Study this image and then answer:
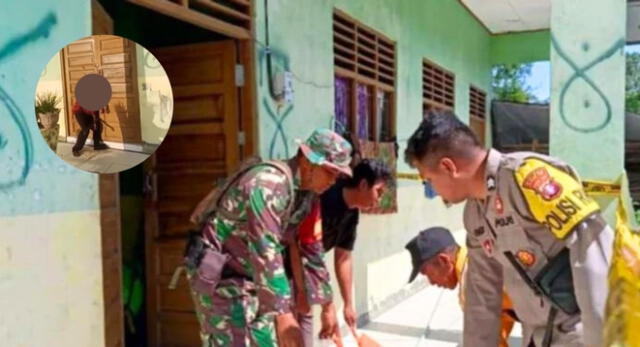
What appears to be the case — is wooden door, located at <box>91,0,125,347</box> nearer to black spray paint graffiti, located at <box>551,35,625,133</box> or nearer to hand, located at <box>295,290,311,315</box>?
hand, located at <box>295,290,311,315</box>

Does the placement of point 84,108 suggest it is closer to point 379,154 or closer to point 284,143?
point 284,143

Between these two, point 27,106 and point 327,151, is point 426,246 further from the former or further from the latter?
point 27,106

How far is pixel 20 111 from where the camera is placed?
2.38 meters

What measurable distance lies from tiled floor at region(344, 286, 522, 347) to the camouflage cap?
235cm

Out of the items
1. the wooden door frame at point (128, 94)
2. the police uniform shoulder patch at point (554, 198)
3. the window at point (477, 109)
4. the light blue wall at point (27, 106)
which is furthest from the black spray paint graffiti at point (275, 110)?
the window at point (477, 109)

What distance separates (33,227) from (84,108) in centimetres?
168

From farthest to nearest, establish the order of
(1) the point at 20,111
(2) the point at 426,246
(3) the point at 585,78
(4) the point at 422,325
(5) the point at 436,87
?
(5) the point at 436,87 < (4) the point at 422,325 < (3) the point at 585,78 < (2) the point at 426,246 < (1) the point at 20,111

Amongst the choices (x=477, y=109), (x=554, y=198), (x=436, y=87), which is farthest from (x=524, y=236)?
(x=477, y=109)

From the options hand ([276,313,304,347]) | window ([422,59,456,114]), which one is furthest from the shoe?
window ([422,59,456,114])

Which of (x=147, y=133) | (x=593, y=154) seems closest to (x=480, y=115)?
(x=593, y=154)

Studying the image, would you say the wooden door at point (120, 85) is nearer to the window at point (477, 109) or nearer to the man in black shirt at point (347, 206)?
the man in black shirt at point (347, 206)

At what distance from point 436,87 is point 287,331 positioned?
6.38 meters

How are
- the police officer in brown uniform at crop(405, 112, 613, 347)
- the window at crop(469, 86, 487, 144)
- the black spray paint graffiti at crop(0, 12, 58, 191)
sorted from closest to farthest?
the police officer in brown uniform at crop(405, 112, 613, 347) < the black spray paint graffiti at crop(0, 12, 58, 191) < the window at crop(469, 86, 487, 144)

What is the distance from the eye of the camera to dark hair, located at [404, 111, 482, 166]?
1951mm
